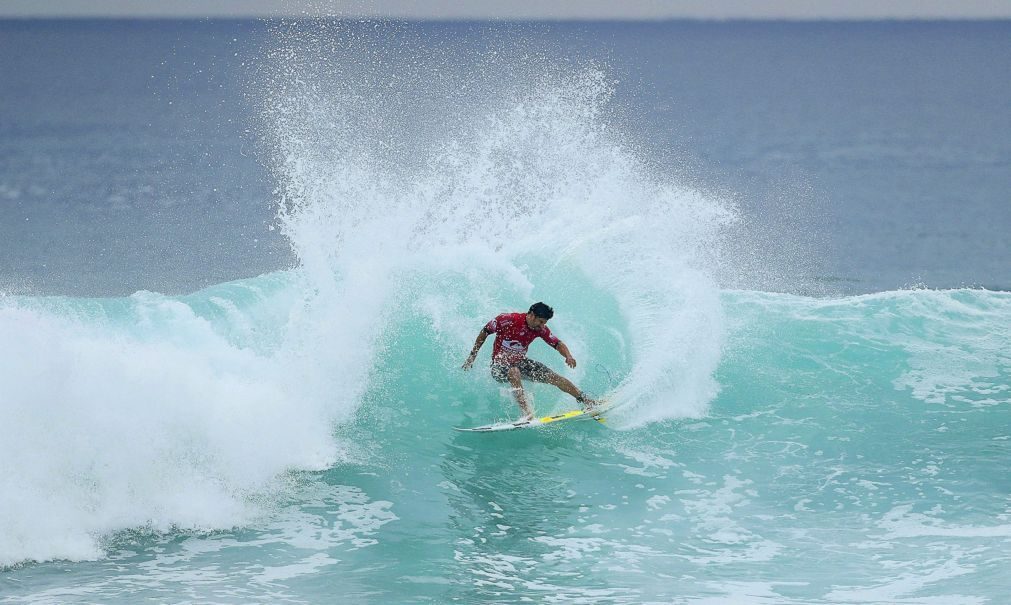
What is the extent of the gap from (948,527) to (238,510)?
240 inches

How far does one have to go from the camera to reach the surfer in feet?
40.2

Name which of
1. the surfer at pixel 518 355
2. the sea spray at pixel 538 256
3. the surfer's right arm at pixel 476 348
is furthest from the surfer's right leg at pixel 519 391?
the sea spray at pixel 538 256

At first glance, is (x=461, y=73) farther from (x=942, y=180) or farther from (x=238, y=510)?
(x=238, y=510)

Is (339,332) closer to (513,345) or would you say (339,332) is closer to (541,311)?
(513,345)

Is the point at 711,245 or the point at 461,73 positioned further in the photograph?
the point at 461,73

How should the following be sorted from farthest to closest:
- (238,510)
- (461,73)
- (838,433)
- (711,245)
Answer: (461,73) < (711,245) < (838,433) < (238,510)

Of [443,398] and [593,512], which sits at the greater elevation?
[443,398]

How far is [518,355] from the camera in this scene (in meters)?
12.4

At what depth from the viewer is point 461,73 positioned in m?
69.4

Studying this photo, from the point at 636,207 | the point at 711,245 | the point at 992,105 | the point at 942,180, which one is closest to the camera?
the point at 636,207

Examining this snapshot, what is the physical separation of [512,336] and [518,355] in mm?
217

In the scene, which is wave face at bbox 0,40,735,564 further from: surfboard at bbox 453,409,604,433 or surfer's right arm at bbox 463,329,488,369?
surfer's right arm at bbox 463,329,488,369

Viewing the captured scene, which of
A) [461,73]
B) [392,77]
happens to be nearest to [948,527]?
[392,77]

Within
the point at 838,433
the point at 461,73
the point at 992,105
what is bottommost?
the point at 838,433
